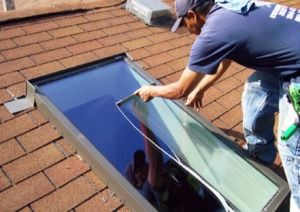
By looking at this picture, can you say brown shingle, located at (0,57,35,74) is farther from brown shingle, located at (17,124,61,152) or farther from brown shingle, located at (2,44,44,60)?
brown shingle, located at (17,124,61,152)

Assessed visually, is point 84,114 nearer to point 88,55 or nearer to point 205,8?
point 88,55

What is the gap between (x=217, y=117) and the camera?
2.72 m

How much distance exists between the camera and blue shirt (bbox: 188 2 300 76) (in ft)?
5.39

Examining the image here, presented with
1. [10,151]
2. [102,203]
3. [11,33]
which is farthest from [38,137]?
[11,33]

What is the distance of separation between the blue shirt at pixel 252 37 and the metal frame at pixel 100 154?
0.74 m

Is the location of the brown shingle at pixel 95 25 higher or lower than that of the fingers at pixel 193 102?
lower

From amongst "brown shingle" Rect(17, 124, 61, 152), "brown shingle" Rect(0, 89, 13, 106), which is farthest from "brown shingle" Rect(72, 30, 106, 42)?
"brown shingle" Rect(17, 124, 61, 152)

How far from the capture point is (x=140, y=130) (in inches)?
103

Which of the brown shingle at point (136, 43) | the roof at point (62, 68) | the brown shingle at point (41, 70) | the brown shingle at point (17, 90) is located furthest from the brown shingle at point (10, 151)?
the brown shingle at point (136, 43)

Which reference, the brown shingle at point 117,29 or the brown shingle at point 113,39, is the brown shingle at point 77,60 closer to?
the brown shingle at point 113,39

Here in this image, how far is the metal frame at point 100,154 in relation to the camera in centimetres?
180

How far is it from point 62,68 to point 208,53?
156 cm

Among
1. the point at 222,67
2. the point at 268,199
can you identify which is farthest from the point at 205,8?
the point at 268,199

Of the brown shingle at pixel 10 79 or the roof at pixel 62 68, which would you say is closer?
the roof at pixel 62 68
